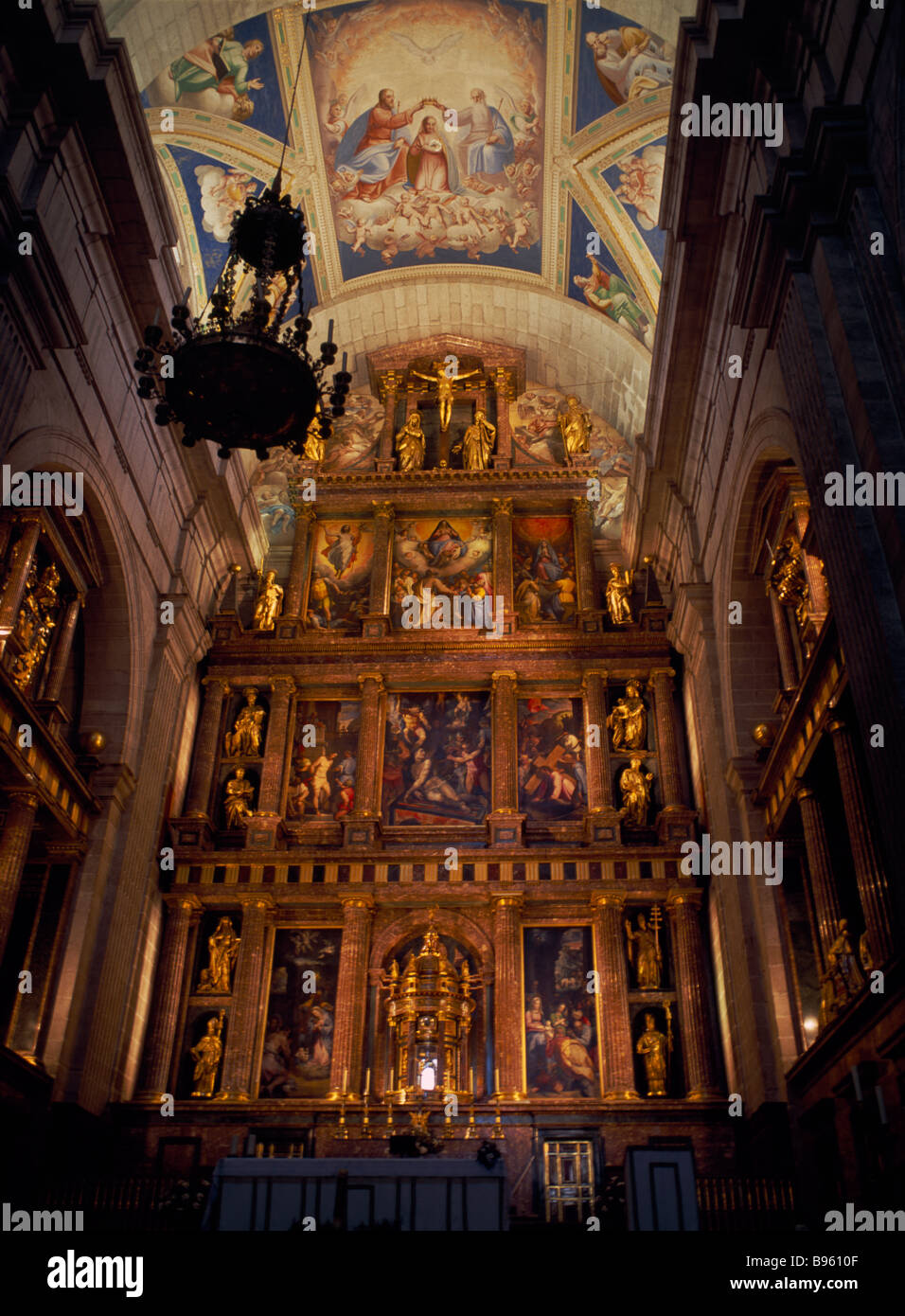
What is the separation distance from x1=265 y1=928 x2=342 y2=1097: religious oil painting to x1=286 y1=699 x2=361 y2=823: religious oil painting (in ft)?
5.94

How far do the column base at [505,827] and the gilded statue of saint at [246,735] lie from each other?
12.5 feet

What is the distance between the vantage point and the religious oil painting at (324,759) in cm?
1619

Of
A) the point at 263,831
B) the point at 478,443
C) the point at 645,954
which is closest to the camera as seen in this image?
the point at 645,954

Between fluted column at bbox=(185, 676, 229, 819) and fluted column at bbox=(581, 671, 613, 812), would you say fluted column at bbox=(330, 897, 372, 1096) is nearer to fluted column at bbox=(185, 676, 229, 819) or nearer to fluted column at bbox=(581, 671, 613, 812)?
fluted column at bbox=(185, 676, 229, 819)

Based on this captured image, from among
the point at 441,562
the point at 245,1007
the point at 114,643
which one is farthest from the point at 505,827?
the point at 114,643

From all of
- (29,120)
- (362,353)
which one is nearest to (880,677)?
(29,120)

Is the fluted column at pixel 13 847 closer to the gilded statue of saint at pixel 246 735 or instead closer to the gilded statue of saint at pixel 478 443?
the gilded statue of saint at pixel 246 735

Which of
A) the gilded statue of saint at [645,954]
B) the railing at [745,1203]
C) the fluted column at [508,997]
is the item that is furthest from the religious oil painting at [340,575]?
the railing at [745,1203]

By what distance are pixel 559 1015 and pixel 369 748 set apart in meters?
4.67

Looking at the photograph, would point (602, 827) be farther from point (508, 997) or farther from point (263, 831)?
point (263, 831)

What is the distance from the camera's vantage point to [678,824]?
1510 cm

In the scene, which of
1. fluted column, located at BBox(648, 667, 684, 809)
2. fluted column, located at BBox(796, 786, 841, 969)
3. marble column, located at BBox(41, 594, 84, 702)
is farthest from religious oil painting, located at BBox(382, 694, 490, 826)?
fluted column, located at BBox(796, 786, 841, 969)

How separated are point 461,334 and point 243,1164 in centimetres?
1596
